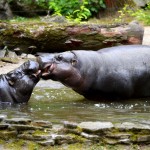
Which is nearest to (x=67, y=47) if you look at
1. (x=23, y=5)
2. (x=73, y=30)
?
(x=73, y=30)

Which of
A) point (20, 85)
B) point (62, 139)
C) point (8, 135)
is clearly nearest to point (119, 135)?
point (62, 139)

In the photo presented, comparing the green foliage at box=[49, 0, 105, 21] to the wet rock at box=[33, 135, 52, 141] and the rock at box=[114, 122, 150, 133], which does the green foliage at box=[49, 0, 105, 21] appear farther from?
the wet rock at box=[33, 135, 52, 141]

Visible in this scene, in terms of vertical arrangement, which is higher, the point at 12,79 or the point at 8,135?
the point at 8,135

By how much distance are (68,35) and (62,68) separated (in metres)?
3.96

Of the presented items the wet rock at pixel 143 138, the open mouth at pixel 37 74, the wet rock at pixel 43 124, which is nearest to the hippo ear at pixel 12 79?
the open mouth at pixel 37 74

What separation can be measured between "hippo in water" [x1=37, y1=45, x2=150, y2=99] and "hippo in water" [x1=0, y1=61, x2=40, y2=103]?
0.73 ft

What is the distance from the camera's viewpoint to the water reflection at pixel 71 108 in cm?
508

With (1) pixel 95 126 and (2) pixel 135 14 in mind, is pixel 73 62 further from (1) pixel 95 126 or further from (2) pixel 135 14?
(2) pixel 135 14

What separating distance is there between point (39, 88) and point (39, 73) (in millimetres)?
1196

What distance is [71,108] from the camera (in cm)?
583

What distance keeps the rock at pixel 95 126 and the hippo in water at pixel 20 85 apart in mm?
1972

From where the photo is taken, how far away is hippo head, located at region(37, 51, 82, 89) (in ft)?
20.1

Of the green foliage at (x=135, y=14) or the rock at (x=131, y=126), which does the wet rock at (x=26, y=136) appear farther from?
the green foliage at (x=135, y=14)

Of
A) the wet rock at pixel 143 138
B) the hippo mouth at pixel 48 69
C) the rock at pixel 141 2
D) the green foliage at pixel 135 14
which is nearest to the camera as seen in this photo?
the wet rock at pixel 143 138
